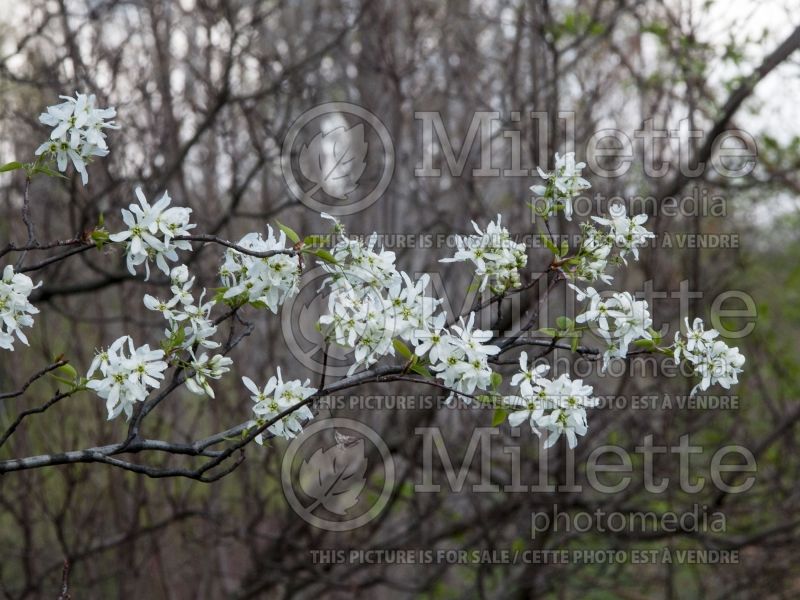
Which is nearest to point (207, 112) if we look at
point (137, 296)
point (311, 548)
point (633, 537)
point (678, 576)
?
point (137, 296)

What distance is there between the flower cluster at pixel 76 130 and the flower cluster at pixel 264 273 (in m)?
0.35

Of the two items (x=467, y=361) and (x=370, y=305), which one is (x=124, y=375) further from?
(x=467, y=361)

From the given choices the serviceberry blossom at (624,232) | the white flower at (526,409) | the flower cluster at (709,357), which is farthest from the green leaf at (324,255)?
the flower cluster at (709,357)

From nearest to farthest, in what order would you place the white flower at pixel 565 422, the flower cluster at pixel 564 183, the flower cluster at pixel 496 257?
the white flower at pixel 565 422
the flower cluster at pixel 496 257
the flower cluster at pixel 564 183

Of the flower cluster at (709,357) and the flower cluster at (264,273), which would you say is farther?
the flower cluster at (709,357)

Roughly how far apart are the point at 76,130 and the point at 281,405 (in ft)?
2.37

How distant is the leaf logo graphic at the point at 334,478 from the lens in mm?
4953

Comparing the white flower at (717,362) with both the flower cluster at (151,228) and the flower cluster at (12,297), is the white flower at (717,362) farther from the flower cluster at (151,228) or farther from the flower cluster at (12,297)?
the flower cluster at (12,297)

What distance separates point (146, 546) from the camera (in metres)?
5.16

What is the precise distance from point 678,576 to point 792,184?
3951 mm

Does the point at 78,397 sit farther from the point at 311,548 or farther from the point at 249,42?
the point at 249,42

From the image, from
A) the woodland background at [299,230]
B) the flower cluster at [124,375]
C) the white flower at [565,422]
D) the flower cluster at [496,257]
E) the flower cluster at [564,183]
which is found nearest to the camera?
the flower cluster at [124,375]

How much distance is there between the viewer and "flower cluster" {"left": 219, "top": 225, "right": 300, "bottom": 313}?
1813 mm

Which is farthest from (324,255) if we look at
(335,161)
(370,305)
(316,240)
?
(335,161)
